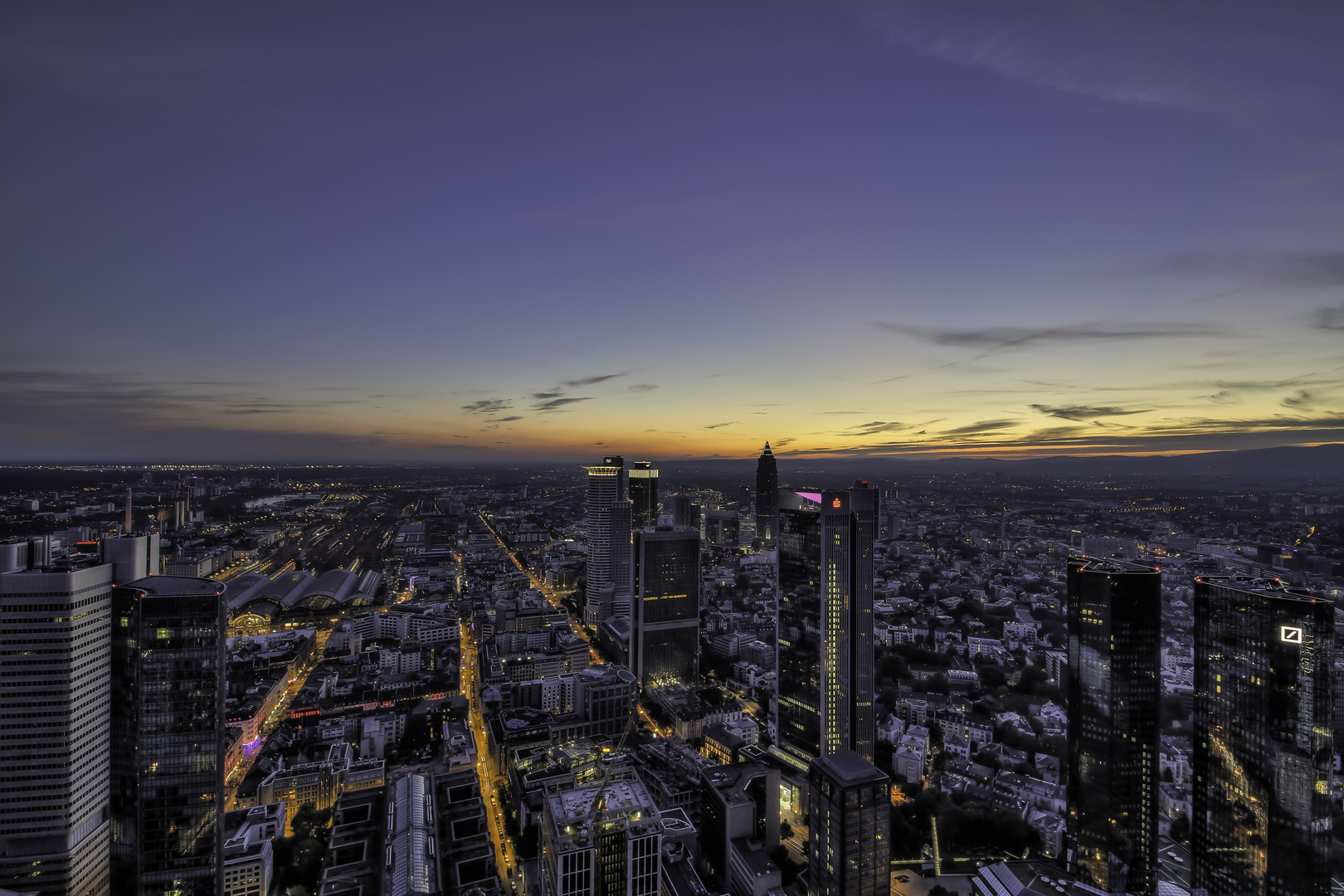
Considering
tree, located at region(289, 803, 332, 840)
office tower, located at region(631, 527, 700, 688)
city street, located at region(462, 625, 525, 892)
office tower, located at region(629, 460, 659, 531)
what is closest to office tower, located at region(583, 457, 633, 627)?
city street, located at region(462, 625, 525, 892)

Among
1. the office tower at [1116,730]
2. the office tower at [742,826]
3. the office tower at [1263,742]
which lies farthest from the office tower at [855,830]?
the office tower at [1263,742]

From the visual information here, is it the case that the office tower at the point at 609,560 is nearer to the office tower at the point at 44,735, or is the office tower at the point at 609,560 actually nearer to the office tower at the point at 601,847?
the office tower at the point at 601,847

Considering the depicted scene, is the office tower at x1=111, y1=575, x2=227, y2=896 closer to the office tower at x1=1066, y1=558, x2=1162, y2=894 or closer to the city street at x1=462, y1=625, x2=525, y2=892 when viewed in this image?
the city street at x1=462, y1=625, x2=525, y2=892

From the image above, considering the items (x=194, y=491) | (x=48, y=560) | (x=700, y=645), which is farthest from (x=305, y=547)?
(x=48, y=560)

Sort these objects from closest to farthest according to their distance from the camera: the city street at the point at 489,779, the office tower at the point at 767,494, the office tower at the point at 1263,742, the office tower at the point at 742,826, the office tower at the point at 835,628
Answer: the office tower at the point at 1263,742 < the office tower at the point at 742,826 < the city street at the point at 489,779 < the office tower at the point at 835,628 < the office tower at the point at 767,494

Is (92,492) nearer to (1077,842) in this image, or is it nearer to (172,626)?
(172,626)

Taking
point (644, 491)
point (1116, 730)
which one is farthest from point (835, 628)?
point (644, 491)
